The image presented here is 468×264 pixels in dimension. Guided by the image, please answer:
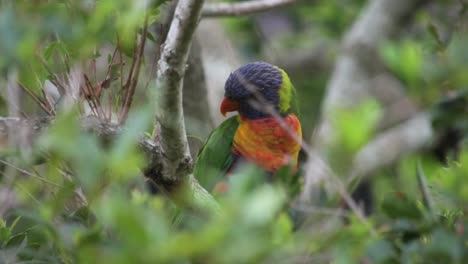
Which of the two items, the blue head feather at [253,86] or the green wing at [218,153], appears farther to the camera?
the blue head feather at [253,86]

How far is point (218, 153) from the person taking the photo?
2605 mm

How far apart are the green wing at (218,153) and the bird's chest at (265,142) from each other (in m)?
0.03

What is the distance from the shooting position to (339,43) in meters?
4.86

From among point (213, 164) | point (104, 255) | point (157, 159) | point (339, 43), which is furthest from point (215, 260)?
point (339, 43)

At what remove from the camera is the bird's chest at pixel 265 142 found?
2635mm

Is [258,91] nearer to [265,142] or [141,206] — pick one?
[265,142]

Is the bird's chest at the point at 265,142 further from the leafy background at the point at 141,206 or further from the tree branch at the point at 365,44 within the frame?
the tree branch at the point at 365,44

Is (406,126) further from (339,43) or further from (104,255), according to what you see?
(104,255)

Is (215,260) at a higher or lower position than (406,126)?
higher

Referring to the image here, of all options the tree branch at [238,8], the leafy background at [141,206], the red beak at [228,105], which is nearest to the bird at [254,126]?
the red beak at [228,105]

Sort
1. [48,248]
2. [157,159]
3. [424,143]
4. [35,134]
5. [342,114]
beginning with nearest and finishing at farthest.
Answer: [342,114] → [35,134] → [48,248] → [157,159] → [424,143]

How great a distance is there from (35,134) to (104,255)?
48 cm

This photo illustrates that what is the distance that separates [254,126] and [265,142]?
0.07 metres

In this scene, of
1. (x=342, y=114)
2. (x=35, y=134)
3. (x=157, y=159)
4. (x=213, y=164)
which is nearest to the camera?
(x=342, y=114)
